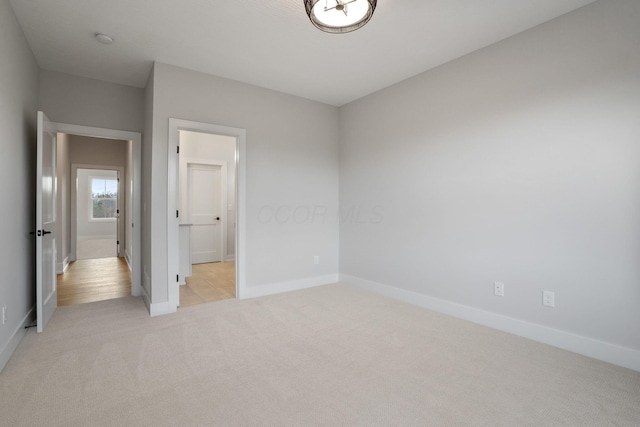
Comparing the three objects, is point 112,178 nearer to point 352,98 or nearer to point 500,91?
point 352,98

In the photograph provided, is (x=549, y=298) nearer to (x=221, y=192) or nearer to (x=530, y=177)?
(x=530, y=177)

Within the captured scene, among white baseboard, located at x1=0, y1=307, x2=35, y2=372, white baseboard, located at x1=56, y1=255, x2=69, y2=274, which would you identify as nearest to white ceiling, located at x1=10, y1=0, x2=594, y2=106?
white baseboard, located at x1=0, y1=307, x2=35, y2=372

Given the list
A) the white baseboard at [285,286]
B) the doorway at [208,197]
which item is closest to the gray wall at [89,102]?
the doorway at [208,197]

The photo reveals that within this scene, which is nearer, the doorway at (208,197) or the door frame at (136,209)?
the door frame at (136,209)

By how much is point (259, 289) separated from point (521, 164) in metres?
3.23

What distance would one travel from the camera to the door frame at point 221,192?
601cm

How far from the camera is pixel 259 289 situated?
398cm

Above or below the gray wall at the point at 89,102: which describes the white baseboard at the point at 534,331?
below

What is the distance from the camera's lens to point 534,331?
266 cm

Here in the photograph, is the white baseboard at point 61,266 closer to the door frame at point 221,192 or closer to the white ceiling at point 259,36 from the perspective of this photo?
the door frame at point 221,192

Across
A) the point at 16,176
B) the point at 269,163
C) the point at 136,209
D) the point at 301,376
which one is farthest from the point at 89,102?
the point at 301,376

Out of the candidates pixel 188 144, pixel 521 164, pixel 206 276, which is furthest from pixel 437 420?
pixel 188 144

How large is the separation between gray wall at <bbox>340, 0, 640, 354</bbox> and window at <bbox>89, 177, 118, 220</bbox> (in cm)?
1127

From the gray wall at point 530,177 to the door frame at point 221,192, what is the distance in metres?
3.81
